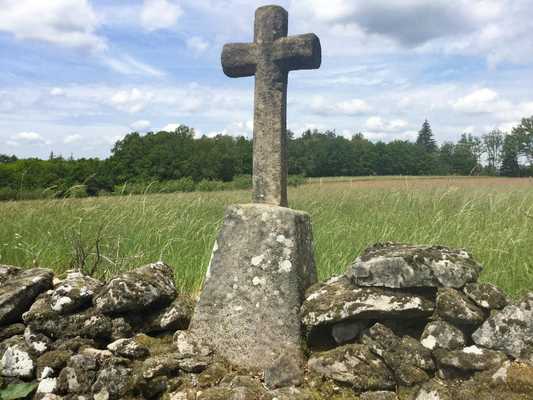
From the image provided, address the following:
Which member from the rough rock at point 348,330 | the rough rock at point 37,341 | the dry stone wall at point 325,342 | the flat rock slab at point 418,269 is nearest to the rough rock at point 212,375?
the dry stone wall at point 325,342

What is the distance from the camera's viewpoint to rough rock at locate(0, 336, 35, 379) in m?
2.79

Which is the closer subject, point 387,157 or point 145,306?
point 145,306

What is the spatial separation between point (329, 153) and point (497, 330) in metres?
44.4

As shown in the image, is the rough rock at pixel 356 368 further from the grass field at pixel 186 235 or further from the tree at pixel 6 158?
the tree at pixel 6 158

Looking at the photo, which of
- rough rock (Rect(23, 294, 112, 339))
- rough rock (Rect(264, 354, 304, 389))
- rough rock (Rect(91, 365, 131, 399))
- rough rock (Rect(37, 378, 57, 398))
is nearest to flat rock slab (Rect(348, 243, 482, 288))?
rough rock (Rect(264, 354, 304, 389))

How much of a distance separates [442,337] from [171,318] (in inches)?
62.8

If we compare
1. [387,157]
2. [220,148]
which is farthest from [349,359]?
[387,157]

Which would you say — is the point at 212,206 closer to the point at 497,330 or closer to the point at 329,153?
the point at 497,330

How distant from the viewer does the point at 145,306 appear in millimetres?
2967

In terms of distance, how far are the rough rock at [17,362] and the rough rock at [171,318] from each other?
674mm

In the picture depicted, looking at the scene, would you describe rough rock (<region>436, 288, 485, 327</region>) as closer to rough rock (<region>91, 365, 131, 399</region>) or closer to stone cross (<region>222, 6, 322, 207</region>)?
stone cross (<region>222, 6, 322, 207</region>)

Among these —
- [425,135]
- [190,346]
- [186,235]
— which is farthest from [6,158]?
[425,135]

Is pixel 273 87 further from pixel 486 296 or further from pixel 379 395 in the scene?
pixel 379 395

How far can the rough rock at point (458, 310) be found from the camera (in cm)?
→ 229
